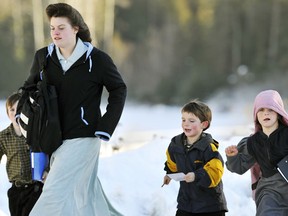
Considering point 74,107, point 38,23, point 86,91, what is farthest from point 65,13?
point 38,23

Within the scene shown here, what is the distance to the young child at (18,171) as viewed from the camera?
18.6ft

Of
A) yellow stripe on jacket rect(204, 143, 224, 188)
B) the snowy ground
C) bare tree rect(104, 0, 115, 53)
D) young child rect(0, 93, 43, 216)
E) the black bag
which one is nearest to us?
→ the black bag

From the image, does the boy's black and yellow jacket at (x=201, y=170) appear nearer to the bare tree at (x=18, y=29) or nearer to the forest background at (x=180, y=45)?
the forest background at (x=180, y=45)

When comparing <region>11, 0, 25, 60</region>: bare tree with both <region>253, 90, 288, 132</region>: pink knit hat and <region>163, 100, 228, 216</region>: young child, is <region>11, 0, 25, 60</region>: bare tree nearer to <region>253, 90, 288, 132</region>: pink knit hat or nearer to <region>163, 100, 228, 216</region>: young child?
<region>163, 100, 228, 216</region>: young child

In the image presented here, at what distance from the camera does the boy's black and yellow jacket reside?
5059mm

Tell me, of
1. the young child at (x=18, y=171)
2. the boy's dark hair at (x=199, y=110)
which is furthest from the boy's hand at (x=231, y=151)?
the young child at (x=18, y=171)

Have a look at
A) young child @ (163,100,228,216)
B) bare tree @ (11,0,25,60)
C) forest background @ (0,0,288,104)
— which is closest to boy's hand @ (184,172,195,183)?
young child @ (163,100,228,216)

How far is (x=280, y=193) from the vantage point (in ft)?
16.4

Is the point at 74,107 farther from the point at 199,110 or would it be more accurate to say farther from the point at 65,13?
the point at 199,110

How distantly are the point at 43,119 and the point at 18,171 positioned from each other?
94 cm

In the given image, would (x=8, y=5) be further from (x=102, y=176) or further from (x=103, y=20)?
(x=102, y=176)

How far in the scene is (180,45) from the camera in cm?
4547

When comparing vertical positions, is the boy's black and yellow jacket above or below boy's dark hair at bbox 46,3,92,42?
below

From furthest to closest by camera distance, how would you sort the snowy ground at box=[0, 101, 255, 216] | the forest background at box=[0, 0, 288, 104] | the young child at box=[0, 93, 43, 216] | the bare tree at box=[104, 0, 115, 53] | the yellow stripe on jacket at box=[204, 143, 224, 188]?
1. the bare tree at box=[104, 0, 115, 53]
2. the forest background at box=[0, 0, 288, 104]
3. the snowy ground at box=[0, 101, 255, 216]
4. the young child at box=[0, 93, 43, 216]
5. the yellow stripe on jacket at box=[204, 143, 224, 188]
